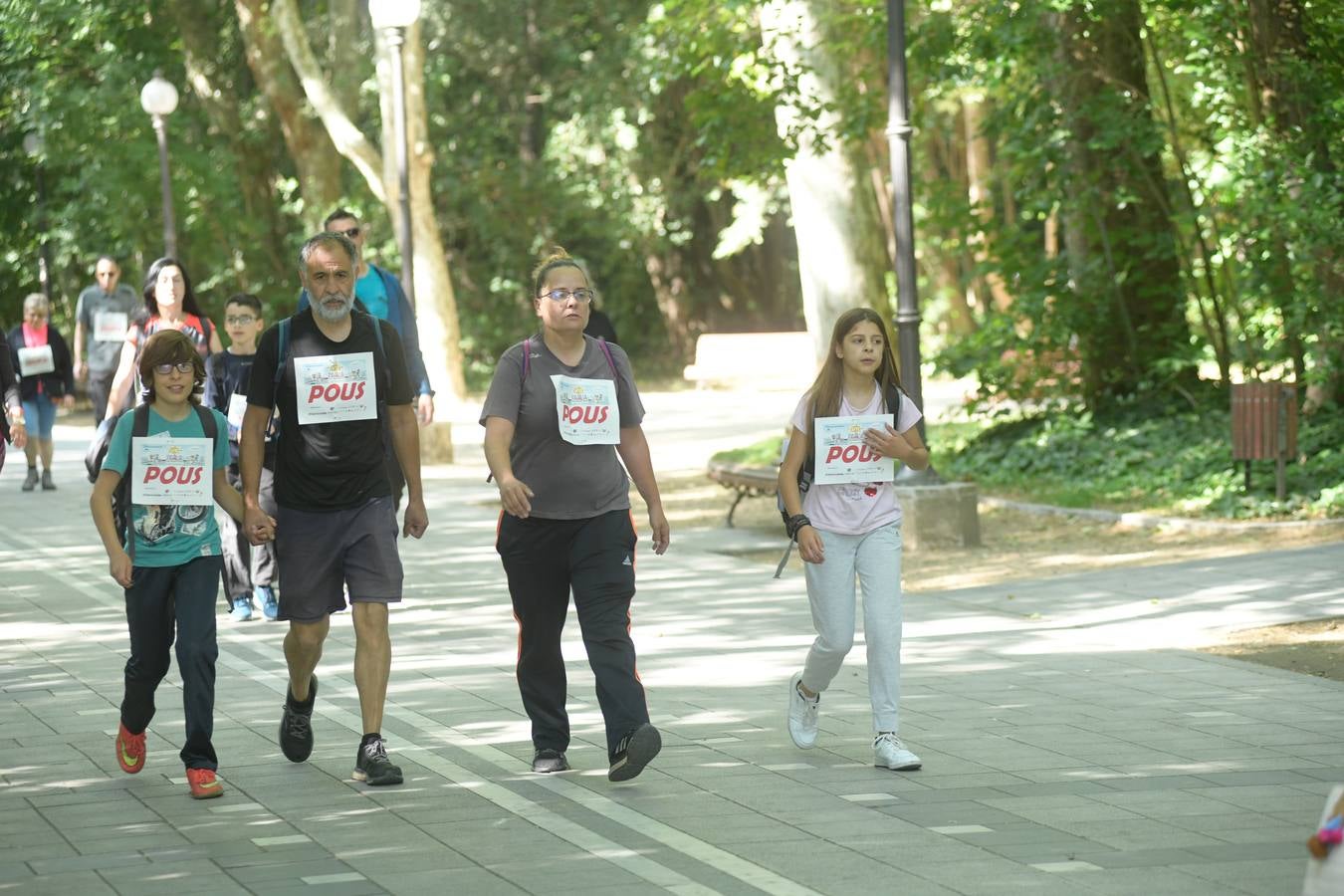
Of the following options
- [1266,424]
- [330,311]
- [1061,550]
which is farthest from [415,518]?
[1266,424]

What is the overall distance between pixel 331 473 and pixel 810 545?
66.6 inches

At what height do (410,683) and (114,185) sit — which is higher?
(114,185)

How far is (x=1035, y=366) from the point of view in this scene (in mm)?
17828

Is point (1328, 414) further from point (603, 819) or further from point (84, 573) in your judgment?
point (603, 819)

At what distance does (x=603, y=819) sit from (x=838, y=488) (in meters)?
1.59

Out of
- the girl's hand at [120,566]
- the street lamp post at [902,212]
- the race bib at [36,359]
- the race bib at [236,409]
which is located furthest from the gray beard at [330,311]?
the race bib at [36,359]

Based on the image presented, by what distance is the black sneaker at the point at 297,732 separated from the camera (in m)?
7.07

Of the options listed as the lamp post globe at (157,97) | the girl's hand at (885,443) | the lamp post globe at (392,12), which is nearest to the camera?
the girl's hand at (885,443)

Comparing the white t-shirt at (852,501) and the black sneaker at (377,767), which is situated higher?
the white t-shirt at (852,501)

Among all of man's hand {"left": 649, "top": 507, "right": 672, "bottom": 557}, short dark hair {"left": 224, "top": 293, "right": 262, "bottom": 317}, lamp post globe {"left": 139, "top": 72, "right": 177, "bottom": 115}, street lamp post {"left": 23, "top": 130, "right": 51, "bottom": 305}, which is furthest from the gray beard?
street lamp post {"left": 23, "top": 130, "right": 51, "bottom": 305}

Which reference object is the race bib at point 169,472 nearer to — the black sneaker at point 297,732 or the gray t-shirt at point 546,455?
the black sneaker at point 297,732

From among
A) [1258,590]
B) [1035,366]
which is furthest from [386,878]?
[1035,366]

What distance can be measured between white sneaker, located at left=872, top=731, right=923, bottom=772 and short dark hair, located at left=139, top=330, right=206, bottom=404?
106 inches

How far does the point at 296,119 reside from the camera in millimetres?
32625
